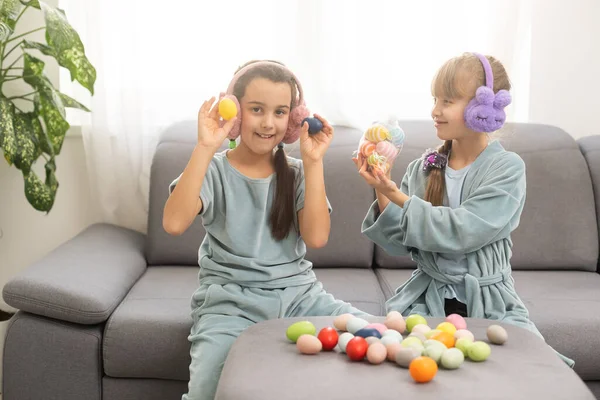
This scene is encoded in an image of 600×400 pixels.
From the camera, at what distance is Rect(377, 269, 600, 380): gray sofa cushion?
230cm

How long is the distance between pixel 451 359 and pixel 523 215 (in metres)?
1.52

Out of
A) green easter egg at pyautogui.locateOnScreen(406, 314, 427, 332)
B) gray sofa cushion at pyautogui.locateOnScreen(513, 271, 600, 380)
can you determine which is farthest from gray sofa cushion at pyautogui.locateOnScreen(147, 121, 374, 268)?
green easter egg at pyautogui.locateOnScreen(406, 314, 427, 332)

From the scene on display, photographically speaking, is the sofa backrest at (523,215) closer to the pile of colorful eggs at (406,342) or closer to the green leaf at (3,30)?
the green leaf at (3,30)

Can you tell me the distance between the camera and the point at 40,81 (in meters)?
2.90

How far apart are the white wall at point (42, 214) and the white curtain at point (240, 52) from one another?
0.14m

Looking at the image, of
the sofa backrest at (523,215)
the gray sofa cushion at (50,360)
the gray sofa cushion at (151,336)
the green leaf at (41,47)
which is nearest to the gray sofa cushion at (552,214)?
the sofa backrest at (523,215)

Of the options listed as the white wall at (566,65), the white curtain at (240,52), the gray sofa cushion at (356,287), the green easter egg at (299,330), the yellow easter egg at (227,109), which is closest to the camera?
the green easter egg at (299,330)

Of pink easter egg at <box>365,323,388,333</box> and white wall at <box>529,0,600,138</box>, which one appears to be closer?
pink easter egg at <box>365,323,388,333</box>

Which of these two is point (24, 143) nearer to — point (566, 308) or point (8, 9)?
point (8, 9)

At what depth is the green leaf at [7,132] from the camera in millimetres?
2740

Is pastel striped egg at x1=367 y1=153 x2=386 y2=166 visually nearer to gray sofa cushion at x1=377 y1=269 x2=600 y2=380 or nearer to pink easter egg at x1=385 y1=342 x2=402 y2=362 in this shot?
pink easter egg at x1=385 y1=342 x2=402 y2=362

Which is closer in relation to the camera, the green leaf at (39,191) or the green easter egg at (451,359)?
the green easter egg at (451,359)

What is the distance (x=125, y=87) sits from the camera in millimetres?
3180

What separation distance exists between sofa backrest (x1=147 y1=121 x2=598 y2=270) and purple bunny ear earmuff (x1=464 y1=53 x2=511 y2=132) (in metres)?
0.87
